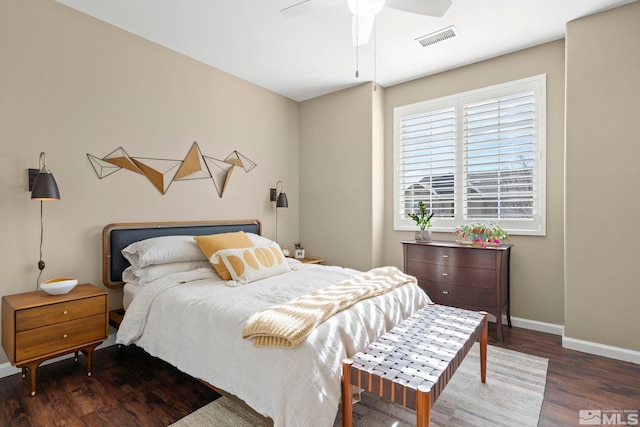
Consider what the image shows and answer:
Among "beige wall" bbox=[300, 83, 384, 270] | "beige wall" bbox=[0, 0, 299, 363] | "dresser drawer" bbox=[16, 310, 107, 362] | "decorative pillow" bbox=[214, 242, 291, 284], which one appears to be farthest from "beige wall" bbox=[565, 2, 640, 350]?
"dresser drawer" bbox=[16, 310, 107, 362]

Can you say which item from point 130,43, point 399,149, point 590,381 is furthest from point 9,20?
point 590,381

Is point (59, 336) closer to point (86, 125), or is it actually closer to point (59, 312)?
point (59, 312)

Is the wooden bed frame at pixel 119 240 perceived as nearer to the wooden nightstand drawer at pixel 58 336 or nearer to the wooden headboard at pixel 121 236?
the wooden headboard at pixel 121 236

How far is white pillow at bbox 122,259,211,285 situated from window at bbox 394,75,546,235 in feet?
8.50

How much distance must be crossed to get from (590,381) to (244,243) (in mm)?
2910

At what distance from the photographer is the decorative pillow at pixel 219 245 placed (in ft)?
8.93

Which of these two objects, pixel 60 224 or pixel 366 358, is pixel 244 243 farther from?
pixel 366 358

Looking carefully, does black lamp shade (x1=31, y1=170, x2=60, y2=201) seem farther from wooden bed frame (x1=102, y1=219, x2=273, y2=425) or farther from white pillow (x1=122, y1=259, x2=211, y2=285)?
white pillow (x1=122, y1=259, x2=211, y2=285)

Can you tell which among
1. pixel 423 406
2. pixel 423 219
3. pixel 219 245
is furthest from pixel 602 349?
pixel 219 245

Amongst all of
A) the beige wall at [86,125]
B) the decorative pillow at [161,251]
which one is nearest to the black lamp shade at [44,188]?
the beige wall at [86,125]

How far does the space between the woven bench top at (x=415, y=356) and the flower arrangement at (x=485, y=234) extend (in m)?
1.23

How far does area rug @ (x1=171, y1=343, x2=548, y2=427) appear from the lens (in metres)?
1.87

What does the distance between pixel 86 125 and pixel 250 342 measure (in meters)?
2.41

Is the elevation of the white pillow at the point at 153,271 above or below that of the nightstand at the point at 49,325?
above
